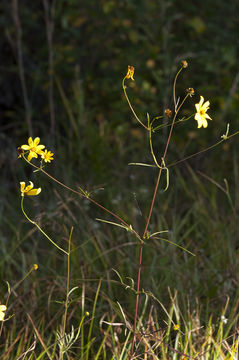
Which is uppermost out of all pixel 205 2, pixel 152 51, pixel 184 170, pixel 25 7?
pixel 25 7

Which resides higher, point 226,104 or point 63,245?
point 226,104

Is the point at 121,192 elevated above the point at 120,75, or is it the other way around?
the point at 120,75

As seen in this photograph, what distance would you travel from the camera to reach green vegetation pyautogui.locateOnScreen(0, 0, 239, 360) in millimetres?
1983

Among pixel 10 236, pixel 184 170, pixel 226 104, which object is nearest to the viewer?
pixel 10 236

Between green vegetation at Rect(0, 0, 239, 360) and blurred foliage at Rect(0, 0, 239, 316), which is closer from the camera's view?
green vegetation at Rect(0, 0, 239, 360)

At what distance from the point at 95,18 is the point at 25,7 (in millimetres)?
628

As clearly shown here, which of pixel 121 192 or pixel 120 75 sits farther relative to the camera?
pixel 120 75

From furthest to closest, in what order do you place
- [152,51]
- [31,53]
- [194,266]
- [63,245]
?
[31,53]
[152,51]
[63,245]
[194,266]

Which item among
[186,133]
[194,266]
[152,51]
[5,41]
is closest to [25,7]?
[5,41]

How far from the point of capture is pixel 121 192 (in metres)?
3.31

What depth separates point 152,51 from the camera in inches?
166

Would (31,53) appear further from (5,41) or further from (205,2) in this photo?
(205,2)

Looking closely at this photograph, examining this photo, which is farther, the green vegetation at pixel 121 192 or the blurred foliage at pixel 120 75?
the blurred foliage at pixel 120 75

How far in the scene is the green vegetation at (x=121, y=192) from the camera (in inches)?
78.1
